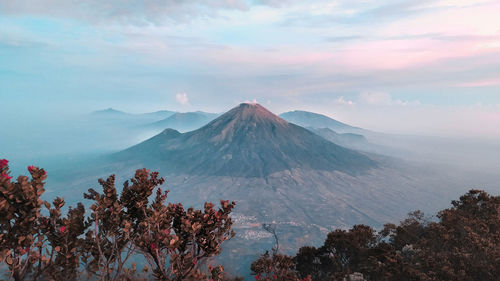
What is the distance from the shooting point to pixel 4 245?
612cm

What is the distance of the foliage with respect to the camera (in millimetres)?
6125

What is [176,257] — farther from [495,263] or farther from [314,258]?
[314,258]

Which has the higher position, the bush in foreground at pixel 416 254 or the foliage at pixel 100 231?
the foliage at pixel 100 231

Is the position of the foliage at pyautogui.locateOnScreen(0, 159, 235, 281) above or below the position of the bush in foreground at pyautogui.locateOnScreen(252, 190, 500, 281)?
above

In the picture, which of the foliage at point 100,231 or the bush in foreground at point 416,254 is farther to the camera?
the bush in foreground at point 416,254

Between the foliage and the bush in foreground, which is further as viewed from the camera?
the bush in foreground

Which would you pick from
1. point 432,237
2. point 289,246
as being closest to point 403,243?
point 432,237

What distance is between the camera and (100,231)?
24.6 feet

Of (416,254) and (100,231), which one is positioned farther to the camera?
(416,254)

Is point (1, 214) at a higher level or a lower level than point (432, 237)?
higher

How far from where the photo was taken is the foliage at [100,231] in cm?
612

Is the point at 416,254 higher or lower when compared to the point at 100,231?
lower

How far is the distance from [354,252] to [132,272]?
25.8 metres

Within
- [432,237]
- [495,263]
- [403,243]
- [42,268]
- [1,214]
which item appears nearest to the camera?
[1,214]
